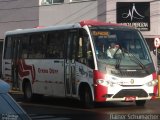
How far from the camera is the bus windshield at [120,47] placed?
1639 cm

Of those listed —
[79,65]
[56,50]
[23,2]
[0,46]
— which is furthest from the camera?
[0,46]

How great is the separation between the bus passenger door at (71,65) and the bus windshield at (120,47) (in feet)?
3.11

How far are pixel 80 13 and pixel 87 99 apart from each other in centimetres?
2012

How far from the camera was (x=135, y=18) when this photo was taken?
112 feet

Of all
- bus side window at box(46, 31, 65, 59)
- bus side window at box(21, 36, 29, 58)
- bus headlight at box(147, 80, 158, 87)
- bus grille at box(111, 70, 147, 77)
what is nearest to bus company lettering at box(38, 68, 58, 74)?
bus side window at box(46, 31, 65, 59)

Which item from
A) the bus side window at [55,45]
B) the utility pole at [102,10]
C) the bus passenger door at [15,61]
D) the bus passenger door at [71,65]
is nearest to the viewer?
the bus passenger door at [71,65]

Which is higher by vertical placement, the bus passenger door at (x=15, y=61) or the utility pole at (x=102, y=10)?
the utility pole at (x=102, y=10)

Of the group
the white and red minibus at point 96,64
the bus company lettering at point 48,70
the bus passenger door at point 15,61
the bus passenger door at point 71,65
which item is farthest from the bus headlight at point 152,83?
the bus passenger door at point 15,61

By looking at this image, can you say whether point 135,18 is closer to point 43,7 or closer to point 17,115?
point 43,7

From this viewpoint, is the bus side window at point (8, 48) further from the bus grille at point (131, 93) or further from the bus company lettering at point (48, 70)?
the bus grille at point (131, 93)

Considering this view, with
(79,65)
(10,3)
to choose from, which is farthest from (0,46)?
(79,65)

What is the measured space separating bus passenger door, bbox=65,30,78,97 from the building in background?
16.7 metres

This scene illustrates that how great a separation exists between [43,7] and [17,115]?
34.3 meters

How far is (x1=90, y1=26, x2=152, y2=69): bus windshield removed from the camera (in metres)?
16.4
